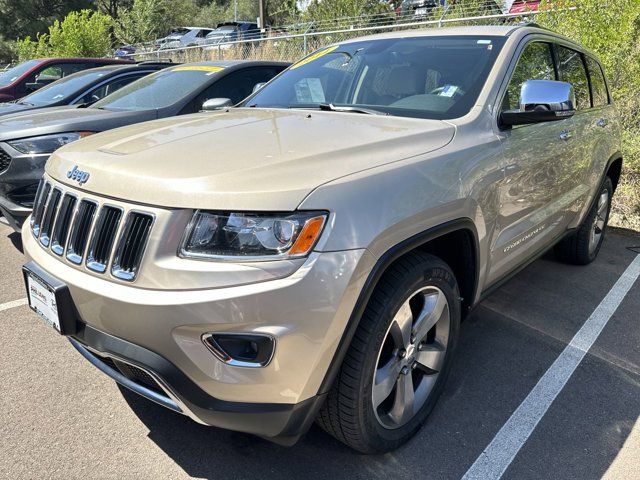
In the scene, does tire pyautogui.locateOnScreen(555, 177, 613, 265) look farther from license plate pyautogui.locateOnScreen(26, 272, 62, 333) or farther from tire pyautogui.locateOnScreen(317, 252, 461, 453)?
license plate pyautogui.locateOnScreen(26, 272, 62, 333)

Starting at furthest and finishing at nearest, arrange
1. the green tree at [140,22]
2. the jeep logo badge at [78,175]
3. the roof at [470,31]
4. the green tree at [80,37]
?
the green tree at [140,22]
the green tree at [80,37]
the roof at [470,31]
the jeep logo badge at [78,175]

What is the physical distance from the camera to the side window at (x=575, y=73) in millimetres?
3842

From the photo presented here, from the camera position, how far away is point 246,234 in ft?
5.77

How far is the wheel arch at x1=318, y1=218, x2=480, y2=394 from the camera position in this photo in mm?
1859

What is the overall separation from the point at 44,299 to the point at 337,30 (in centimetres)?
1256

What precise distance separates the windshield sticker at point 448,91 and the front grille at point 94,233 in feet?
5.77

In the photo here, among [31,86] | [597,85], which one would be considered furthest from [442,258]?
[31,86]

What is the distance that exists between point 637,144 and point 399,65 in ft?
15.7

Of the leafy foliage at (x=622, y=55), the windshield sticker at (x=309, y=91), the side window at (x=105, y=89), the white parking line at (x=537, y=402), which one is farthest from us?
the side window at (x=105, y=89)

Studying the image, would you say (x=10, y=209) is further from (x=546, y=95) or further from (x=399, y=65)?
(x=546, y=95)

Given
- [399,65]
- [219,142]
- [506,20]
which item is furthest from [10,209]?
[506,20]

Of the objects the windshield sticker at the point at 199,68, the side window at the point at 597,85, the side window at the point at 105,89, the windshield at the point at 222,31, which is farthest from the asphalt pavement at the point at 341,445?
the windshield at the point at 222,31

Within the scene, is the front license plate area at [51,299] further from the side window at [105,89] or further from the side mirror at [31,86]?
the side mirror at [31,86]

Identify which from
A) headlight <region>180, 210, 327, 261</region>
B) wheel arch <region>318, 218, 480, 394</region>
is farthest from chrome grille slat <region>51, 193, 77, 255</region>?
wheel arch <region>318, 218, 480, 394</region>
